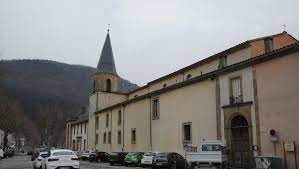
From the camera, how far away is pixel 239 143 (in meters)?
25.8

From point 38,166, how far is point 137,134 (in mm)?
17756

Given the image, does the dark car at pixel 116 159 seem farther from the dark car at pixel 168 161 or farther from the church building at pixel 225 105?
the dark car at pixel 168 161

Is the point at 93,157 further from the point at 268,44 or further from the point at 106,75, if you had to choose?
the point at 268,44

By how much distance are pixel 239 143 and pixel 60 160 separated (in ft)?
40.8

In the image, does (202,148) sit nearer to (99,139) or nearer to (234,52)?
(234,52)

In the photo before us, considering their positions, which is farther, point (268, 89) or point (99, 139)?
point (99, 139)

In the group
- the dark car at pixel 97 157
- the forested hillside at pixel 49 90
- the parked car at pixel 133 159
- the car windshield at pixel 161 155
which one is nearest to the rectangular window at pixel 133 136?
the dark car at pixel 97 157

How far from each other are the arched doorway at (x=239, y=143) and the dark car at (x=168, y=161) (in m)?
4.49

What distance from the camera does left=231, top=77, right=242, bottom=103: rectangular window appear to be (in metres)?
26.1

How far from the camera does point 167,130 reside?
35000mm

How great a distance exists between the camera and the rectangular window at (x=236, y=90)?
26.1 metres

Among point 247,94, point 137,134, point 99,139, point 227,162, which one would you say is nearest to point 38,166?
point 227,162

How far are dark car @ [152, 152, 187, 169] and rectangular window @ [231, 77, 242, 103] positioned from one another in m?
6.46

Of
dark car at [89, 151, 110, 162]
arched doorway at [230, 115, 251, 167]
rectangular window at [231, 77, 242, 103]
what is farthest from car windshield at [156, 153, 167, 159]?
dark car at [89, 151, 110, 162]
